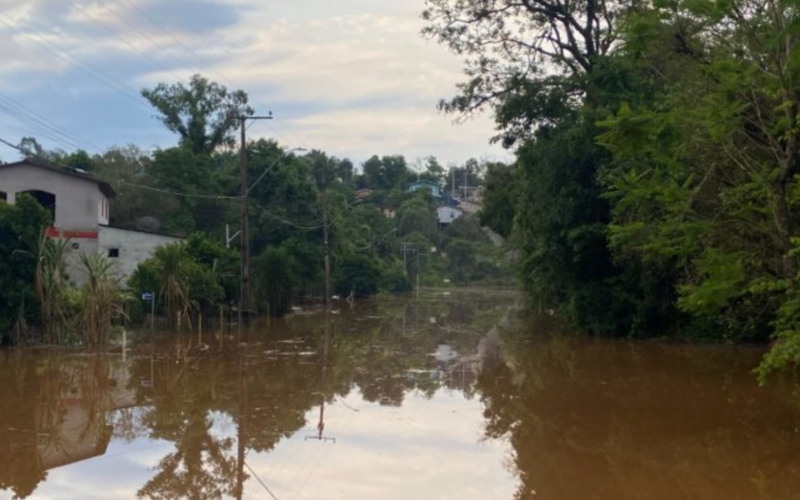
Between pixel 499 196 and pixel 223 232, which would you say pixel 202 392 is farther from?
pixel 223 232

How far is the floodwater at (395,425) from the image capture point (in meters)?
9.30

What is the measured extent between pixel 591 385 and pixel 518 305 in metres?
35.4

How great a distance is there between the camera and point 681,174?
1384 cm

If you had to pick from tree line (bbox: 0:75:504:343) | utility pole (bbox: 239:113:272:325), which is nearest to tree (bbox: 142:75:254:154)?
tree line (bbox: 0:75:504:343)

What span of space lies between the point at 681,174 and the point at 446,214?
81276 mm

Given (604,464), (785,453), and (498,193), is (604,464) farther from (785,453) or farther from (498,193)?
(498,193)

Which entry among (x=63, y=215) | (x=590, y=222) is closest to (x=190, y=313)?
(x=63, y=215)

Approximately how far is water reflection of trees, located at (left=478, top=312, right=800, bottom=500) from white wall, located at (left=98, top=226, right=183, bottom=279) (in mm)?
17930

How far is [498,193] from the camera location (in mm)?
36906

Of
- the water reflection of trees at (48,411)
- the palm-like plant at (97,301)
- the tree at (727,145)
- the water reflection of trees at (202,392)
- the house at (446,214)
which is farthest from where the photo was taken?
the house at (446,214)

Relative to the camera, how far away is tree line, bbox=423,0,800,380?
11.4 m

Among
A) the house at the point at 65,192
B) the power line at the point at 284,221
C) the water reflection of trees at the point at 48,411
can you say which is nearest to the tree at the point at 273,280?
the house at the point at 65,192

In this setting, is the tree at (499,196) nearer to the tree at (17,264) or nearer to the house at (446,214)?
the tree at (17,264)

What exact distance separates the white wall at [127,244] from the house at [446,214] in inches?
2381
